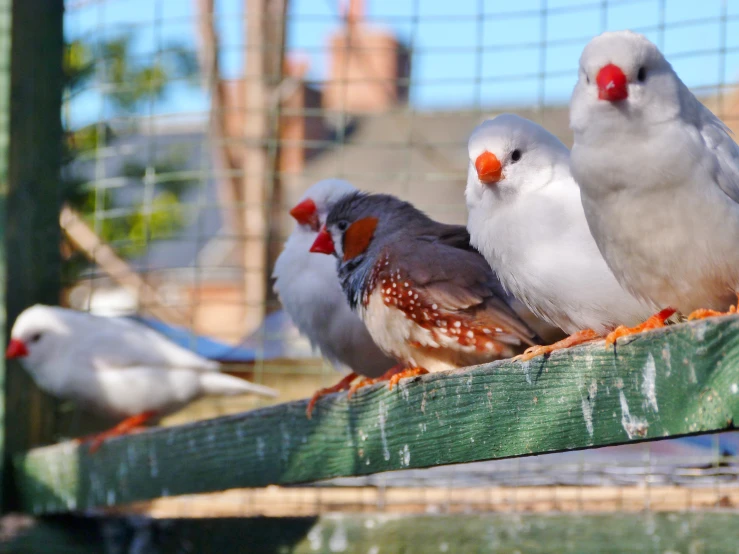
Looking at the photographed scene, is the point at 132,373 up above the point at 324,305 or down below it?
below

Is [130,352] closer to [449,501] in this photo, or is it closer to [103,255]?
[449,501]

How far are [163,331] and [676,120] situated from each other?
363 cm

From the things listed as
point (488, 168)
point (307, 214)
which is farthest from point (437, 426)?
point (307, 214)

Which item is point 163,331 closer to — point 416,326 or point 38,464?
point 38,464

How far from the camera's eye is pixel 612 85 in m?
1.63

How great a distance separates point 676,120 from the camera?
1647mm

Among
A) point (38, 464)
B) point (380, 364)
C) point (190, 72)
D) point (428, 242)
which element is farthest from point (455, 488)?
point (190, 72)

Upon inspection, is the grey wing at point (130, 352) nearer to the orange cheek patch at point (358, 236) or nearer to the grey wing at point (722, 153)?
the orange cheek patch at point (358, 236)

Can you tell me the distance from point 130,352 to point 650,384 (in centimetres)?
312

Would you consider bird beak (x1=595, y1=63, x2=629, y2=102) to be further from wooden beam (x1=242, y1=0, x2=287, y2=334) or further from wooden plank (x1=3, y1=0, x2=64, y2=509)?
wooden beam (x1=242, y1=0, x2=287, y2=334)

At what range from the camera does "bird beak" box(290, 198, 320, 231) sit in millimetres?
3303

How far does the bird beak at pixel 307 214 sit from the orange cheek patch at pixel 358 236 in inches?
18.9

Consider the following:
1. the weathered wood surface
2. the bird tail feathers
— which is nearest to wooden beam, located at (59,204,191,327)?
the bird tail feathers

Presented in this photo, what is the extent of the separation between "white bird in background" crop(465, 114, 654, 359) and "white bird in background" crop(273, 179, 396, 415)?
852 millimetres
